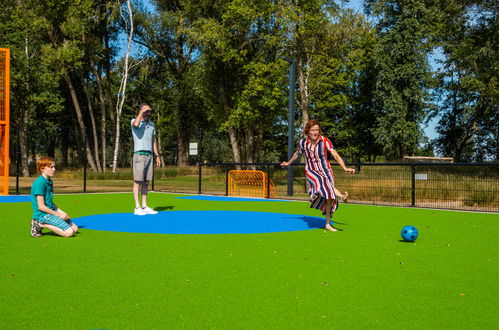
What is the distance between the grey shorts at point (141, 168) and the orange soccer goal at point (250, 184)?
7132 millimetres

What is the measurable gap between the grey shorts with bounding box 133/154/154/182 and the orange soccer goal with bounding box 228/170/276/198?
7.13m

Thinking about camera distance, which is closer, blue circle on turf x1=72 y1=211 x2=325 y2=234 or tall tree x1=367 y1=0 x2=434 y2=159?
blue circle on turf x1=72 y1=211 x2=325 y2=234

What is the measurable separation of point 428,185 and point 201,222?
7240 millimetres

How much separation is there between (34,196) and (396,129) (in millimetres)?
34920

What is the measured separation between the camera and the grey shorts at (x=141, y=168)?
34.4 feet

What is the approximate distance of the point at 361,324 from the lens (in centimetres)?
361

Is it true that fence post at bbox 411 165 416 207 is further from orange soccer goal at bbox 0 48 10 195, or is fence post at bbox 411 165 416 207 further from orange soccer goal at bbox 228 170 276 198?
orange soccer goal at bbox 0 48 10 195

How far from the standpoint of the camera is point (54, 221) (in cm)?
761

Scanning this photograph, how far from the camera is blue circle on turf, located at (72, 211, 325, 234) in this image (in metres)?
8.69

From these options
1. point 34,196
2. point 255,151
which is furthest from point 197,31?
point 34,196

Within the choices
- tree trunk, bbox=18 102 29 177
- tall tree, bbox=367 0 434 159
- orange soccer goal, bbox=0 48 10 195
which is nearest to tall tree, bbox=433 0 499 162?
tall tree, bbox=367 0 434 159

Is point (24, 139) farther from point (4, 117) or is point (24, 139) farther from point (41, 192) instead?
point (41, 192)

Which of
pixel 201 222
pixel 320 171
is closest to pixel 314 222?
pixel 320 171

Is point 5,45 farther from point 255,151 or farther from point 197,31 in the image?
point 255,151
